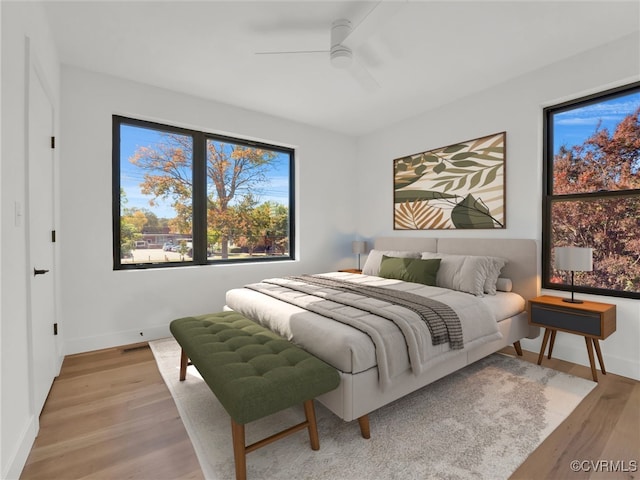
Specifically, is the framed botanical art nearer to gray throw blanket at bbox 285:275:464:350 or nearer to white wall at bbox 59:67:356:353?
gray throw blanket at bbox 285:275:464:350

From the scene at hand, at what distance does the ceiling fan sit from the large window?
A: 2.07 m

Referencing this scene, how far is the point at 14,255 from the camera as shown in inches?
63.6

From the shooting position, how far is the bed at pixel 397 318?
1803 millimetres

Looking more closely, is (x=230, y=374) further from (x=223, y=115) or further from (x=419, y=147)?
(x=419, y=147)

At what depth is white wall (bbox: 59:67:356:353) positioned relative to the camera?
9.98 ft

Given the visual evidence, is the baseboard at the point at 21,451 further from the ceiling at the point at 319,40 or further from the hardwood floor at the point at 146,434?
the ceiling at the point at 319,40

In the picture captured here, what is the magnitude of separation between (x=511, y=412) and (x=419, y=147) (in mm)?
3230

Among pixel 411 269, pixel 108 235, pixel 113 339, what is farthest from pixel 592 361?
pixel 108 235

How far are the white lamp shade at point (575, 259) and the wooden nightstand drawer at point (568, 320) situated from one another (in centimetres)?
36

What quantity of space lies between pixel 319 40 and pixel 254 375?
2612 millimetres

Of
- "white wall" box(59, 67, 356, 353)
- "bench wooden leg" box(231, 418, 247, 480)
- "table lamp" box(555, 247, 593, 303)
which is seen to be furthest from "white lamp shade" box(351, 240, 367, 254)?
"bench wooden leg" box(231, 418, 247, 480)

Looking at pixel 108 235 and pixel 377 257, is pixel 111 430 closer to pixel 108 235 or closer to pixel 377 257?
pixel 108 235

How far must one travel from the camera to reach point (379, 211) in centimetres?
488

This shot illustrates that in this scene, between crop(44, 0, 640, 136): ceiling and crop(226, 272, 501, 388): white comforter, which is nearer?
crop(226, 272, 501, 388): white comforter
